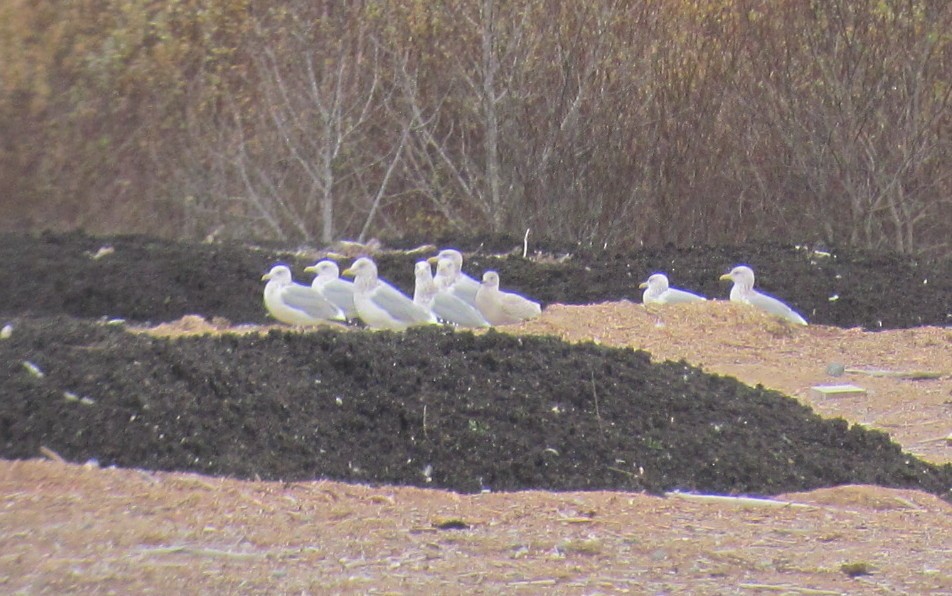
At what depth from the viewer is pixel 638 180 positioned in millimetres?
17266

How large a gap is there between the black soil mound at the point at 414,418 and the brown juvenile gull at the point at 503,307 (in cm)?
366

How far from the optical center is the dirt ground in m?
4.56

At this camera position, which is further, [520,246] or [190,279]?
[520,246]

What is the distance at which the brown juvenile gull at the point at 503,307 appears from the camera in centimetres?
1120

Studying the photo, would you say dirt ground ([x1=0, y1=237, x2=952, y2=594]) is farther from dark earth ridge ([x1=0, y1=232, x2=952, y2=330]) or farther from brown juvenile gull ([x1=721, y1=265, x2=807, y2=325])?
dark earth ridge ([x1=0, y1=232, x2=952, y2=330])

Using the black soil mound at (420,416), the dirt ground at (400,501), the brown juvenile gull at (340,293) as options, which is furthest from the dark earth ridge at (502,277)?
the dirt ground at (400,501)

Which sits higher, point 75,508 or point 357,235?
Result: point 75,508

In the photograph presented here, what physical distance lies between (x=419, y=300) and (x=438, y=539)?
6.70 m

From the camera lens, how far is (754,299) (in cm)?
1142

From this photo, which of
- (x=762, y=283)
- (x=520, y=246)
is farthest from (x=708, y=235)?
(x=762, y=283)

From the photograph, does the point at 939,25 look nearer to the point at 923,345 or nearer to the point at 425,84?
the point at 425,84

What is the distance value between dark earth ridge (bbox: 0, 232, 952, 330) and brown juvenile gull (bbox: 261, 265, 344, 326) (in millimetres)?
729

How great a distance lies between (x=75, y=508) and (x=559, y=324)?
5.99 metres

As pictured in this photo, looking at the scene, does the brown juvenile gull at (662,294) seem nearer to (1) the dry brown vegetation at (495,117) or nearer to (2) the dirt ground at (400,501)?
(2) the dirt ground at (400,501)
